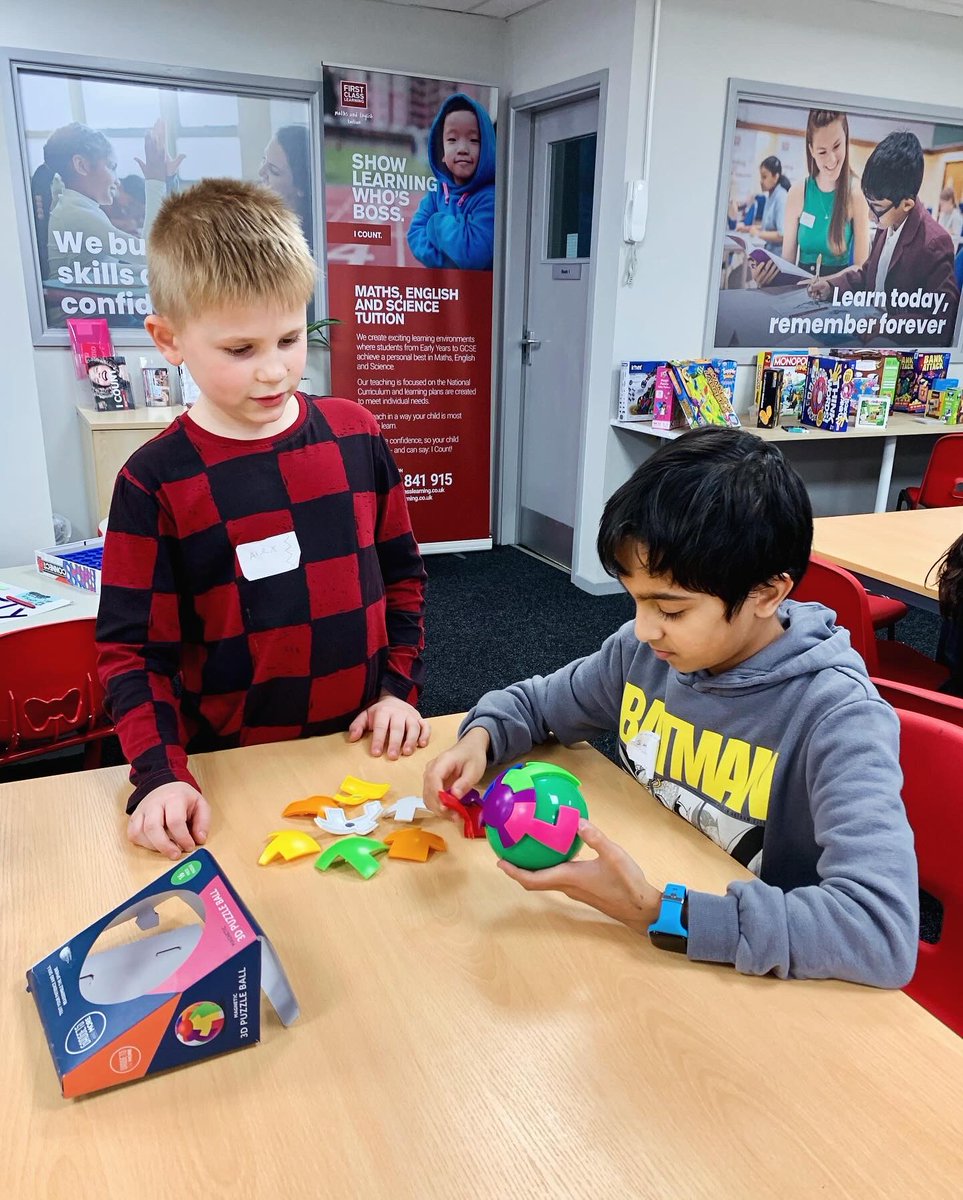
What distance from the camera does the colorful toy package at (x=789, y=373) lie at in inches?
172

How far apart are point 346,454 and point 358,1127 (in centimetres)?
88

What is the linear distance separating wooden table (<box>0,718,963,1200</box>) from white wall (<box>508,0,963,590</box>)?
11.5 feet

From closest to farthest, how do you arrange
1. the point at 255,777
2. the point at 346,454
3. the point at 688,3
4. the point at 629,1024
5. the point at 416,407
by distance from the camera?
the point at 629,1024 < the point at 255,777 < the point at 346,454 < the point at 688,3 < the point at 416,407

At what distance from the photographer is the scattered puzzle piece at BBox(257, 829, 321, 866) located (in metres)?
1.00

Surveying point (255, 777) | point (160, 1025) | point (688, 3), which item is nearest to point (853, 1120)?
point (160, 1025)

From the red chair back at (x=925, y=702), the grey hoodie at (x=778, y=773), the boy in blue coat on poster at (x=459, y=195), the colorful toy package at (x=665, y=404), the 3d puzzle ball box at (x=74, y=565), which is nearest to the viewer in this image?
the grey hoodie at (x=778, y=773)

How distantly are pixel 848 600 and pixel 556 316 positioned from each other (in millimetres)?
3019

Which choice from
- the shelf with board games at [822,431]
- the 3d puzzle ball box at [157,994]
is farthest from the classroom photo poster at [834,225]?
the 3d puzzle ball box at [157,994]

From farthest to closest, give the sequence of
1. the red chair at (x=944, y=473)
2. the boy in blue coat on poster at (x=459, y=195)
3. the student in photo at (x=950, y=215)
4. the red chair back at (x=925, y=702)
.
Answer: the student in photo at (x=950, y=215)
the boy in blue coat on poster at (x=459, y=195)
the red chair at (x=944, y=473)
the red chair back at (x=925, y=702)

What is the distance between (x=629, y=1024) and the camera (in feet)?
2.56

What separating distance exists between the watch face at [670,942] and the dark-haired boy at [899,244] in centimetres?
441

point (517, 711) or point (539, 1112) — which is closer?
point (539, 1112)

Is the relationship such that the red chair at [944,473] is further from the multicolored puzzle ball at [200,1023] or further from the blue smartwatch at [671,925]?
the multicolored puzzle ball at [200,1023]

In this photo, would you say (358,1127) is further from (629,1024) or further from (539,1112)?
(629,1024)
